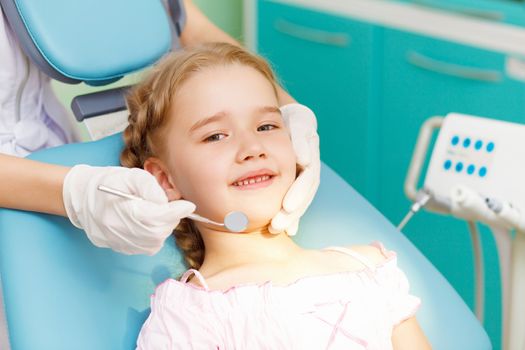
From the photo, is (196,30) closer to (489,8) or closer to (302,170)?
(302,170)

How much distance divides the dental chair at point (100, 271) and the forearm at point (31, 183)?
0.16 feet

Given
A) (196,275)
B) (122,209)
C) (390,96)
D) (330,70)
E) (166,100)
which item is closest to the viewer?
(122,209)

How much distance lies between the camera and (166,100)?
1.53m

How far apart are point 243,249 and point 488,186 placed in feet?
1.42

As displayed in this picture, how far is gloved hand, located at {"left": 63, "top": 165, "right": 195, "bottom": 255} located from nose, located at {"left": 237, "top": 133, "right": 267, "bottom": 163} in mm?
160

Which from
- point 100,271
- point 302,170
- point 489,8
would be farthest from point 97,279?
point 489,8

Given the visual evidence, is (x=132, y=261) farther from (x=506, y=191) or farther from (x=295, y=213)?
(x=506, y=191)

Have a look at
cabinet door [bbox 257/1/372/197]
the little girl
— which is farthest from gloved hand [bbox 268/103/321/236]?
cabinet door [bbox 257/1/372/197]

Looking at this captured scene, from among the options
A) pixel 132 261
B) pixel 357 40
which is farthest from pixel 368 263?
pixel 357 40

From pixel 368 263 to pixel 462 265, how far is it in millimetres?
943

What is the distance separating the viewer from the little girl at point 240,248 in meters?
1.35

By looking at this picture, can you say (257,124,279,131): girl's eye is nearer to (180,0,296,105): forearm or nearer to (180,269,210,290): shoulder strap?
(180,269,210,290): shoulder strap

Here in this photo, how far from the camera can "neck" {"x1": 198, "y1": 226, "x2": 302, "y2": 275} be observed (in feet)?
4.88

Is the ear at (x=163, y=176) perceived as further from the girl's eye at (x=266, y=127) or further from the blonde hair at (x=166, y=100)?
the girl's eye at (x=266, y=127)
